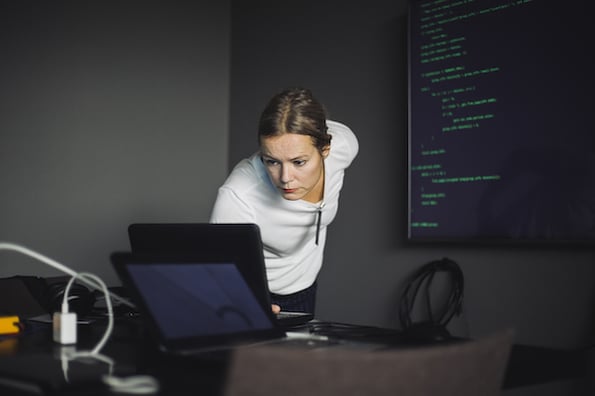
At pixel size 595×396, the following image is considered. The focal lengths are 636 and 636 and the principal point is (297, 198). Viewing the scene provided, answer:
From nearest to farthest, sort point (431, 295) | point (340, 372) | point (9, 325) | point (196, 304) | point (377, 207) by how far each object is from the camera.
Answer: point (340, 372) < point (196, 304) < point (9, 325) < point (431, 295) < point (377, 207)

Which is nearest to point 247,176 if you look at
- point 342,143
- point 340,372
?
point 342,143

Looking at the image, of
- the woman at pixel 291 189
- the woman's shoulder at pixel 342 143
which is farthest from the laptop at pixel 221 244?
the woman's shoulder at pixel 342 143

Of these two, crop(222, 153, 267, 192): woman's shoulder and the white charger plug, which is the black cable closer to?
crop(222, 153, 267, 192): woman's shoulder

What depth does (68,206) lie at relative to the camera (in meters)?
3.26

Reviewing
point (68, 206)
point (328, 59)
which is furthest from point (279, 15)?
point (68, 206)

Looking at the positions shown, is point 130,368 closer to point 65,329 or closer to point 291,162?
point 65,329

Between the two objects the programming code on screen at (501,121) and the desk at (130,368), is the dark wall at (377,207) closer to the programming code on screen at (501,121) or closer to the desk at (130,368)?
the programming code on screen at (501,121)

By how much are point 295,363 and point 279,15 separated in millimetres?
3213

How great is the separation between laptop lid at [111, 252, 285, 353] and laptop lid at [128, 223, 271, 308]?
5 centimetres

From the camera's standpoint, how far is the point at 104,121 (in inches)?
135

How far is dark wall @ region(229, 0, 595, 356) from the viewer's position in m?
2.39

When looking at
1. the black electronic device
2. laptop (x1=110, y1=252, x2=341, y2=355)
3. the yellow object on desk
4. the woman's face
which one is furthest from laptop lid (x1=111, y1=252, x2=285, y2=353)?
the black electronic device

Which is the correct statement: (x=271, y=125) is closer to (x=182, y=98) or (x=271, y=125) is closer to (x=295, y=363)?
(x=295, y=363)

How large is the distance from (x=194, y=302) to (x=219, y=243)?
0.99ft
